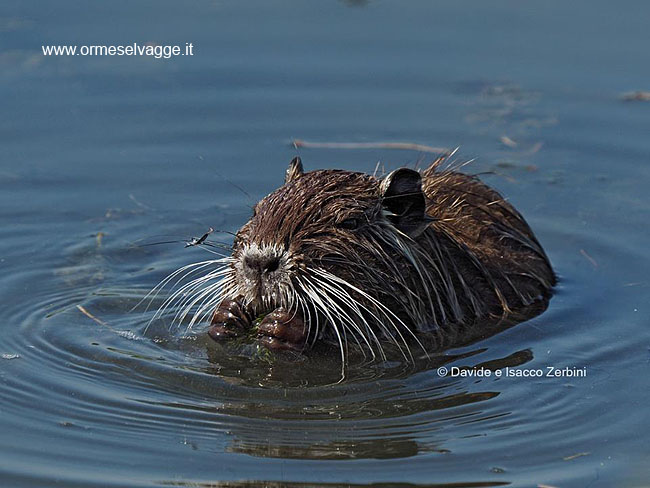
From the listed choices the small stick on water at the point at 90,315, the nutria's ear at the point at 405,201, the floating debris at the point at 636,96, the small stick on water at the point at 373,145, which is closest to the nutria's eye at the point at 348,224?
the nutria's ear at the point at 405,201

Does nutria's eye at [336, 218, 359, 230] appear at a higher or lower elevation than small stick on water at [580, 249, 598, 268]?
higher

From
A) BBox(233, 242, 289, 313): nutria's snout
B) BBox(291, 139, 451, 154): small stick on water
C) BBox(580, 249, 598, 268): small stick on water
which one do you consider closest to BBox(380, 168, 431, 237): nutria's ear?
BBox(233, 242, 289, 313): nutria's snout

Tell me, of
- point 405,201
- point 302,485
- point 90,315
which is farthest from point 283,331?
point 90,315

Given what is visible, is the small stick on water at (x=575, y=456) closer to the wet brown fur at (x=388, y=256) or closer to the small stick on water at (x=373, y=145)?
the wet brown fur at (x=388, y=256)

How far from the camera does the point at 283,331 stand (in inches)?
283

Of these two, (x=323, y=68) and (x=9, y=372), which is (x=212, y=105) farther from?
(x=9, y=372)

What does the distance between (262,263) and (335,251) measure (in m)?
0.43

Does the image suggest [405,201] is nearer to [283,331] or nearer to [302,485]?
[283,331]

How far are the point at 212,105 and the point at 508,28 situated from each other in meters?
3.16

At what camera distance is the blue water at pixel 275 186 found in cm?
657

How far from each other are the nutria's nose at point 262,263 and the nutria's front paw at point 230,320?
1.19ft

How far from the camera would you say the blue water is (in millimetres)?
6566

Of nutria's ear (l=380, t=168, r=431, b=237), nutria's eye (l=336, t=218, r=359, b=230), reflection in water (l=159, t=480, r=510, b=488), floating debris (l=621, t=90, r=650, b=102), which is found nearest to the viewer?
reflection in water (l=159, t=480, r=510, b=488)

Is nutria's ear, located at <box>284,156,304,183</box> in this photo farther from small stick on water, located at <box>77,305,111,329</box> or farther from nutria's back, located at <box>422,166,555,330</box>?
small stick on water, located at <box>77,305,111,329</box>
